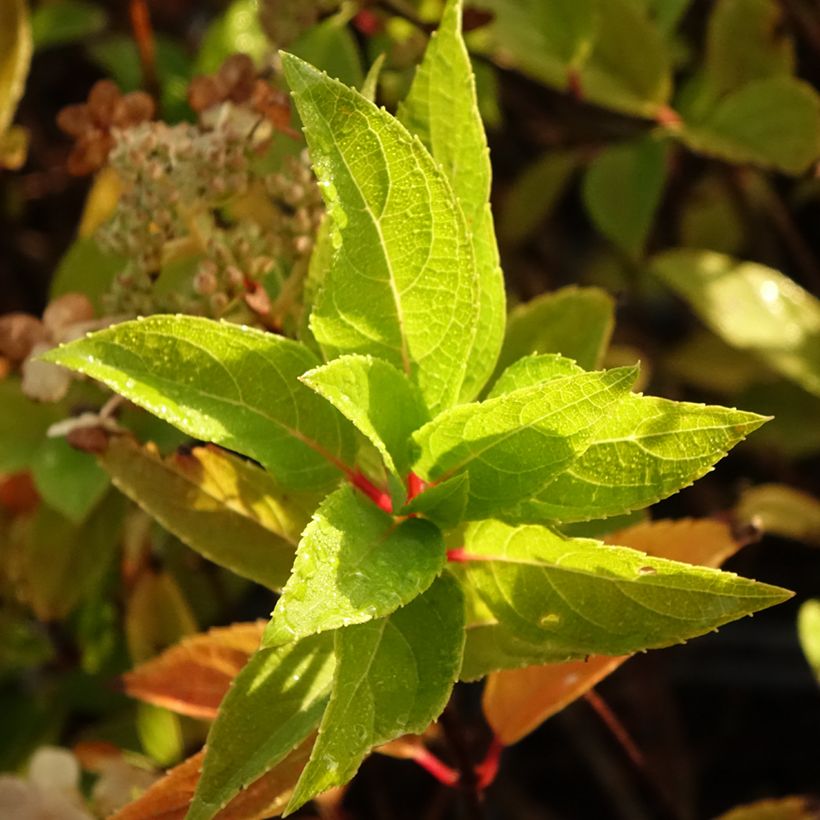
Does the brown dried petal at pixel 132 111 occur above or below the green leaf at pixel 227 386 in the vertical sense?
above

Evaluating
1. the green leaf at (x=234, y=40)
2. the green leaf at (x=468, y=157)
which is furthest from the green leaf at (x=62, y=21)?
the green leaf at (x=468, y=157)

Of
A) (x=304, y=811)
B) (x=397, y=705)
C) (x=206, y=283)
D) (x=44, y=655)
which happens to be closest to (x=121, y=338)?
(x=206, y=283)

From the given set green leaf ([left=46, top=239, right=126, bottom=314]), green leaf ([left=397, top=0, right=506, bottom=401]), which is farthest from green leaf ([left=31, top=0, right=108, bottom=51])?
green leaf ([left=397, top=0, right=506, bottom=401])

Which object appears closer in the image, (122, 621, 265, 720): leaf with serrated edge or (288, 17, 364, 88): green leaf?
(122, 621, 265, 720): leaf with serrated edge

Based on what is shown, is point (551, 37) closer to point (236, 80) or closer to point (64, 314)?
point (236, 80)

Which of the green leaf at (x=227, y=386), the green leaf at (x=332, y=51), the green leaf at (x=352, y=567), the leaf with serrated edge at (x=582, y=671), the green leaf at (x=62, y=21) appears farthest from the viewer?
the green leaf at (x=62, y=21)

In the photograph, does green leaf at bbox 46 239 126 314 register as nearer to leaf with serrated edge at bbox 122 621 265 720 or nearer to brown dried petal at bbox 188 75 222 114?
brown dried petal at bbox 188 75 222 114

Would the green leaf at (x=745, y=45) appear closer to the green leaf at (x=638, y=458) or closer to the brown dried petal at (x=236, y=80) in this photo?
the brown dried petal at (x=236, y=80)

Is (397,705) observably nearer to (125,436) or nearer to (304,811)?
(125,436)
